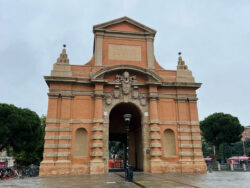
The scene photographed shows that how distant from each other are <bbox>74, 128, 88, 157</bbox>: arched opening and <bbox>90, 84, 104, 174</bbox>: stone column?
0.87m

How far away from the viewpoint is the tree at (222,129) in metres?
45.0

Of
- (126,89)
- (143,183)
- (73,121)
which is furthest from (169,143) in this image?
(143,183)

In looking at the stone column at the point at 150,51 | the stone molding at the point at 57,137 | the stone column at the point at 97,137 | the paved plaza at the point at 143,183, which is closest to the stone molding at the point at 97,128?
the stone column at the point at 97,137

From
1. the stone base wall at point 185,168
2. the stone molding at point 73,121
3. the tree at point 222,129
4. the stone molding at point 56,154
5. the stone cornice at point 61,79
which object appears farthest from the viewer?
the tree at point 222,129

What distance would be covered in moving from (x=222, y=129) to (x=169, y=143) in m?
25.9

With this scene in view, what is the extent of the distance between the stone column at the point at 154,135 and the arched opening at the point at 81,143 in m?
6.89

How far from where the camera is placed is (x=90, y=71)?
24.8 meters

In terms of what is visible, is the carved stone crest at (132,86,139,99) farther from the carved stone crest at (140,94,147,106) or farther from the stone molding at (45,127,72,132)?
the stone molding at (45,127,72,132)

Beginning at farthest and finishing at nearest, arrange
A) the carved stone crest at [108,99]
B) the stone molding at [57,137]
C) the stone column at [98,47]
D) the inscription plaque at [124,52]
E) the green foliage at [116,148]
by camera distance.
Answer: the green foliage at [116,148], the inscription plaque at [124,52], the stone column at [98,47], the carved stone crest at [108,99], the stone molding at [57,137]

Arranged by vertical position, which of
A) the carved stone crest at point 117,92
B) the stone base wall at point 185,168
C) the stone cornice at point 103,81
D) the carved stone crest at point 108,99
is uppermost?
the stone cornice at point 103,81

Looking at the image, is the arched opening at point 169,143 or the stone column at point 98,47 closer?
the arched opening at point 169,143

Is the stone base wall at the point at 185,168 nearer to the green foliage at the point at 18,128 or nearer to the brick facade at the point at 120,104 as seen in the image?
the brick facade at the point at 120,104

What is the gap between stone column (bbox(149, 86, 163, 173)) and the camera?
72.6 ft

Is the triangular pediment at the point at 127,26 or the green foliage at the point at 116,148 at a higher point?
the triangular pediment at the point at 127,26
